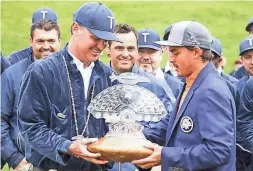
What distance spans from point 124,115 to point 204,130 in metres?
0.62

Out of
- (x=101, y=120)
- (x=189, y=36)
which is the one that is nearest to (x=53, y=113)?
(x=101, y=120)

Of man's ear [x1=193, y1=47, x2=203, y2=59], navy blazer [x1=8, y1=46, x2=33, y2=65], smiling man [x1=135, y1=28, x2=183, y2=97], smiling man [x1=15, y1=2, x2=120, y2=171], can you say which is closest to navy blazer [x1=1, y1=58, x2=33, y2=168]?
navy blazer [x1=8, y1=46, x2=33, y2=65]

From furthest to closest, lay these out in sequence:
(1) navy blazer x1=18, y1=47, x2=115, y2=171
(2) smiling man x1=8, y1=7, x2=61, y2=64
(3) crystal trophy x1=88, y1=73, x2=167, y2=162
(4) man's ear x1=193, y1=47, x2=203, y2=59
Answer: (2) smiling man x1=8, y1=7, x2=61, y2=64
(1) navy blazer x1=18, y1=47, x2=115, y2=171
(4) man's ear x1=193, y1=47, x2=203, y2=59
(3) crystal trophy x1=88, y1=73, x2=167, y2=162

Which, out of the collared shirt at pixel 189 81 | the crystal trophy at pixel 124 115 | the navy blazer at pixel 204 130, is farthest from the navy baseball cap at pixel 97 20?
the navy blazer at pixel 204 130

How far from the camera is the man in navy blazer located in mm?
5992

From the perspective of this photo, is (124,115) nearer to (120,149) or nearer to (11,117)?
(120,149)

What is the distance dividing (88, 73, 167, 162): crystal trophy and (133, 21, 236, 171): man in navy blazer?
0.12m

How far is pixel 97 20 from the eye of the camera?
21.5 ft

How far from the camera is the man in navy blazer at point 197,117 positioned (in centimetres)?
599

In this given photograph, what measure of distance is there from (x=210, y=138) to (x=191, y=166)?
259mm

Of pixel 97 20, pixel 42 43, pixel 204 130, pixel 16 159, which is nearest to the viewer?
pixel 204 130

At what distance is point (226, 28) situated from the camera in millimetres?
22438

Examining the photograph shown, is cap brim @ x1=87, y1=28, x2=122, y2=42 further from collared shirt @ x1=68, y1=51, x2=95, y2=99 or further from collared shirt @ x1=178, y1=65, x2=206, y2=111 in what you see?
collared shirt @ x1=178, y1=65, x2=206, y2=111

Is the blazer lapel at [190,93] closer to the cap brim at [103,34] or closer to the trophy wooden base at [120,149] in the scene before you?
the trophy wooden base at [120,149]
